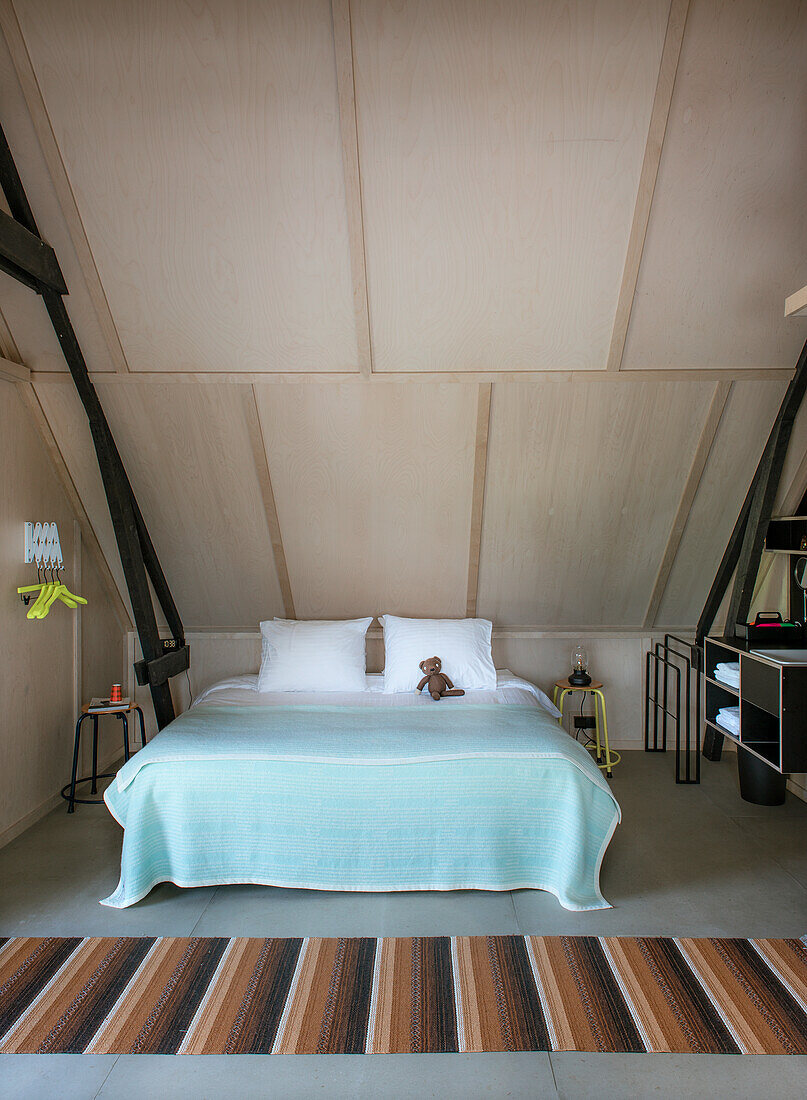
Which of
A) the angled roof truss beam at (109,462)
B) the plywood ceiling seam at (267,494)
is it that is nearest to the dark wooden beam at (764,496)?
the plywood ceiling seam at (267,494)

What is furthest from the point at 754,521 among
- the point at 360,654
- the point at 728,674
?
the point at 360,654

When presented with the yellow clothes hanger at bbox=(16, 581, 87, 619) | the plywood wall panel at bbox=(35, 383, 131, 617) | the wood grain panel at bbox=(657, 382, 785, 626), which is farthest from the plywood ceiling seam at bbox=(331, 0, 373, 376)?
the yellow clothes hanger at bbox=(16, 581, 87, 619)

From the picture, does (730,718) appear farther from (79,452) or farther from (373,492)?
(79,452)

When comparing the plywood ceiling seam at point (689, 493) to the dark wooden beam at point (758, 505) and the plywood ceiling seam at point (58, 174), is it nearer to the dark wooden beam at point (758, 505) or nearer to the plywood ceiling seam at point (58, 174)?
the dark wooden beam at point (758, 505)

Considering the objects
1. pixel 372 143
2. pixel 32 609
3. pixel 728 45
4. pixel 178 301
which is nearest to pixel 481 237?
pixel 372 143

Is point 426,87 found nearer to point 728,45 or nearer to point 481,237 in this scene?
point 481,237

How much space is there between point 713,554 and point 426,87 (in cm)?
257

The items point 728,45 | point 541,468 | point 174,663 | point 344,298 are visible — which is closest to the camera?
point 728,45

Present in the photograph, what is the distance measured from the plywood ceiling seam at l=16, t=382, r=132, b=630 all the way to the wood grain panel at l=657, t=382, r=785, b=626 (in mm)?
3003

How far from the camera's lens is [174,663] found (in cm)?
361

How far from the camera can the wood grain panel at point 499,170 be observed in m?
2.19

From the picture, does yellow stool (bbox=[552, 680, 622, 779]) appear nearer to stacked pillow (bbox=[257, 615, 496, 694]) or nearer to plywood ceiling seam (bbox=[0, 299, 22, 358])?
stacked pillow (bbox=[257, 615, 496, 694])

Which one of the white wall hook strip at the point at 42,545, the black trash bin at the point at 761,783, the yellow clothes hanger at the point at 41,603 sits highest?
the white wall hook strip at the point at 42,545

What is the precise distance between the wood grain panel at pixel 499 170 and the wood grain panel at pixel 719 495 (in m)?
0.72
